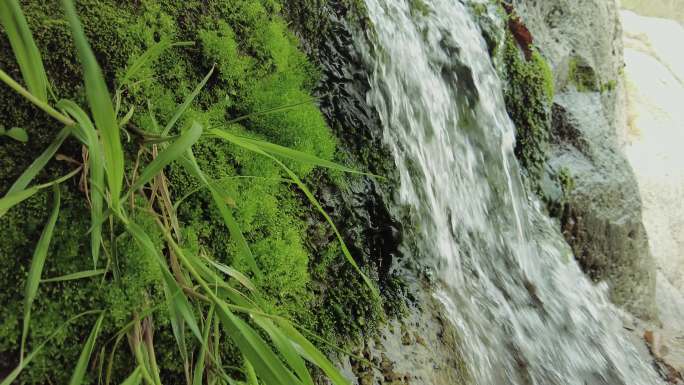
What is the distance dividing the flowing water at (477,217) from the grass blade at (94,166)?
1.41 meters

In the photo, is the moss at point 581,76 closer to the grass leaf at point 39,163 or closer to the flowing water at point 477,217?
the flowing water at point 477,217

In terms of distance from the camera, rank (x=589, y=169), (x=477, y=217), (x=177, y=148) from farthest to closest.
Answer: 1. (x=589, y=169)
2. (x=477, y=217)
3. (x=177, y=148)

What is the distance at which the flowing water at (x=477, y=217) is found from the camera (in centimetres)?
249

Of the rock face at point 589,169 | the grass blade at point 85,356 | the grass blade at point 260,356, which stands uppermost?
the grass blade at point 260,356

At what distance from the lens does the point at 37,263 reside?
1.23 metres

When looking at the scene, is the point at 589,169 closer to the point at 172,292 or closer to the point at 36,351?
the point at 172,292

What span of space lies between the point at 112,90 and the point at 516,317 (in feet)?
7.11

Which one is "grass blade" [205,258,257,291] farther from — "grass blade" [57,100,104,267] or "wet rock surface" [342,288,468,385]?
"wet rock surface" [342,288,468,385]

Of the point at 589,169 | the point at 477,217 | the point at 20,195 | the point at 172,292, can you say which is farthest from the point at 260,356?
the point at 589,169

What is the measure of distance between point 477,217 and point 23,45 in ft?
8.09

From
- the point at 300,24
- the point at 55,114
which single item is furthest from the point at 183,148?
the point at 300,24

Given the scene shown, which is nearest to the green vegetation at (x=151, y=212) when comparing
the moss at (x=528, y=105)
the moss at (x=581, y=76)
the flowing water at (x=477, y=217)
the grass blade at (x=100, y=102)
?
the grass blade at (x=100, y=102)

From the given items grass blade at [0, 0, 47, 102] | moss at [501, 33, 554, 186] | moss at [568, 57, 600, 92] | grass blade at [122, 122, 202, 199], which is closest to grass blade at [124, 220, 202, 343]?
grass blade at [122, 122, 202, 199]

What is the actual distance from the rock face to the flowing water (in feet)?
1.69
